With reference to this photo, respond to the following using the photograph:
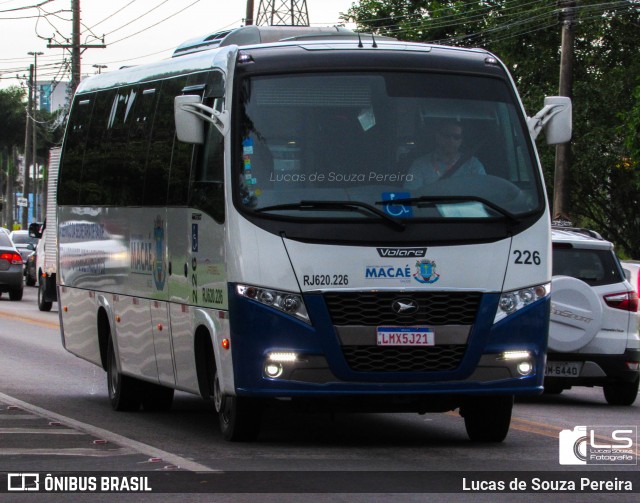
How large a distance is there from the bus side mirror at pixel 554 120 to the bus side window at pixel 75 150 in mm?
5724

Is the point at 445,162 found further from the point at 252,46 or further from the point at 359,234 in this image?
the point at 252,46

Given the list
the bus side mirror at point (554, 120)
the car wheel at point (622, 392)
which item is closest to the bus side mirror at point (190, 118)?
the bus side mirror at point (554, 120)

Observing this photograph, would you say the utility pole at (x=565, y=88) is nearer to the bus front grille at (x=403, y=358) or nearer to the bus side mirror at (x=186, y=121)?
the bus side mirror at (x=186, y=121)

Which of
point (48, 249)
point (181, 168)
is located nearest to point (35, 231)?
point (48, 249)

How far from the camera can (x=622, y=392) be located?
15.4m

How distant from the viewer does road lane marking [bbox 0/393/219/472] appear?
9.91 m

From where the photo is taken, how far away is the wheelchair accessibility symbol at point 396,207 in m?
10.8

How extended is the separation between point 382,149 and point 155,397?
14.1 ft

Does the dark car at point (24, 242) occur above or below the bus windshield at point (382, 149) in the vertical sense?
below

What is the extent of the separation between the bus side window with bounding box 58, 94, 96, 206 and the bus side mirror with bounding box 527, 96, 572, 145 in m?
5.72

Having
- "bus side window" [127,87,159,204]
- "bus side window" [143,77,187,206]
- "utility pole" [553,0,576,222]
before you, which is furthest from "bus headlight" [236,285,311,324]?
"utility pole" [553,0,576,222]

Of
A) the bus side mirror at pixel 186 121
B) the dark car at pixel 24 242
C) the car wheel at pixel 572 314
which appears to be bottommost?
the dark car at pixel 24 242

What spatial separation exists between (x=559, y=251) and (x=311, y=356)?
17.4 feet

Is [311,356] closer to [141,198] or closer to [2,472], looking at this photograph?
[2,472]
